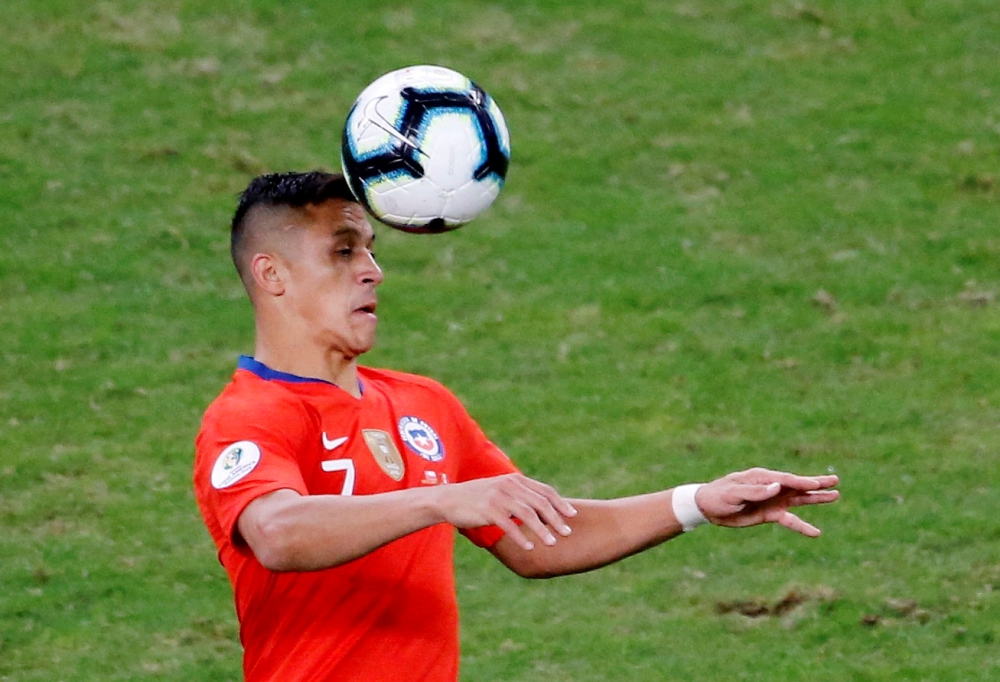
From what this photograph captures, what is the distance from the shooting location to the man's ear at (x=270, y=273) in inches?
218

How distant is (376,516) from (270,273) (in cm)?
130

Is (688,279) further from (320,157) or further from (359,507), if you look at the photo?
(359,507)

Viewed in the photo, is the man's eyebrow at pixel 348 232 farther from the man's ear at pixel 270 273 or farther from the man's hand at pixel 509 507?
the man's hand at pixel 509 507

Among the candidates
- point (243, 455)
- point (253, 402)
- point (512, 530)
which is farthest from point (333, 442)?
point (512, 530)

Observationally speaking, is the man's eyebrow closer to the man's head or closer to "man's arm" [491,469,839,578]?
the man's head

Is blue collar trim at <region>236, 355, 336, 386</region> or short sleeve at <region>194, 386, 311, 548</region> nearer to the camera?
short sleeve at <region>194, 386, 311, 548</region>

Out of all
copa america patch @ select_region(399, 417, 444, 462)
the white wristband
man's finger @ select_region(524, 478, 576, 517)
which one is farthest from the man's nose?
man's finger @ select_region(524, 478, 576, 517)

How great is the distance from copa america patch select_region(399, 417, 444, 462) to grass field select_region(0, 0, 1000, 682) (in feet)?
10.5

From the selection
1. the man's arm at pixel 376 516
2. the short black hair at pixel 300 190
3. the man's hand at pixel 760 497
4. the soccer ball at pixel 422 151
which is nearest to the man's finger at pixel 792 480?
the man's hand at pixel 760 497

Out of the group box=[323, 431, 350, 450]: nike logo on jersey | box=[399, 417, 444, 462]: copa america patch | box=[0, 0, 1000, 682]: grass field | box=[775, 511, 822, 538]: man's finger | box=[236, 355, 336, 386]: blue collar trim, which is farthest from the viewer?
box=[0, 0, 1000, 682]: grass field

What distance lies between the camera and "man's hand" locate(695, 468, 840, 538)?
5047 millimetres

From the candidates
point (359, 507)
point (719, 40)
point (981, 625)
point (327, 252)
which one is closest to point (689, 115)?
point (719, 40)

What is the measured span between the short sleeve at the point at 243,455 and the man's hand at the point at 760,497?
50.5 inches

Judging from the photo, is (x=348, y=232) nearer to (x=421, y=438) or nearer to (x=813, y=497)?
(x=421, y=438)
